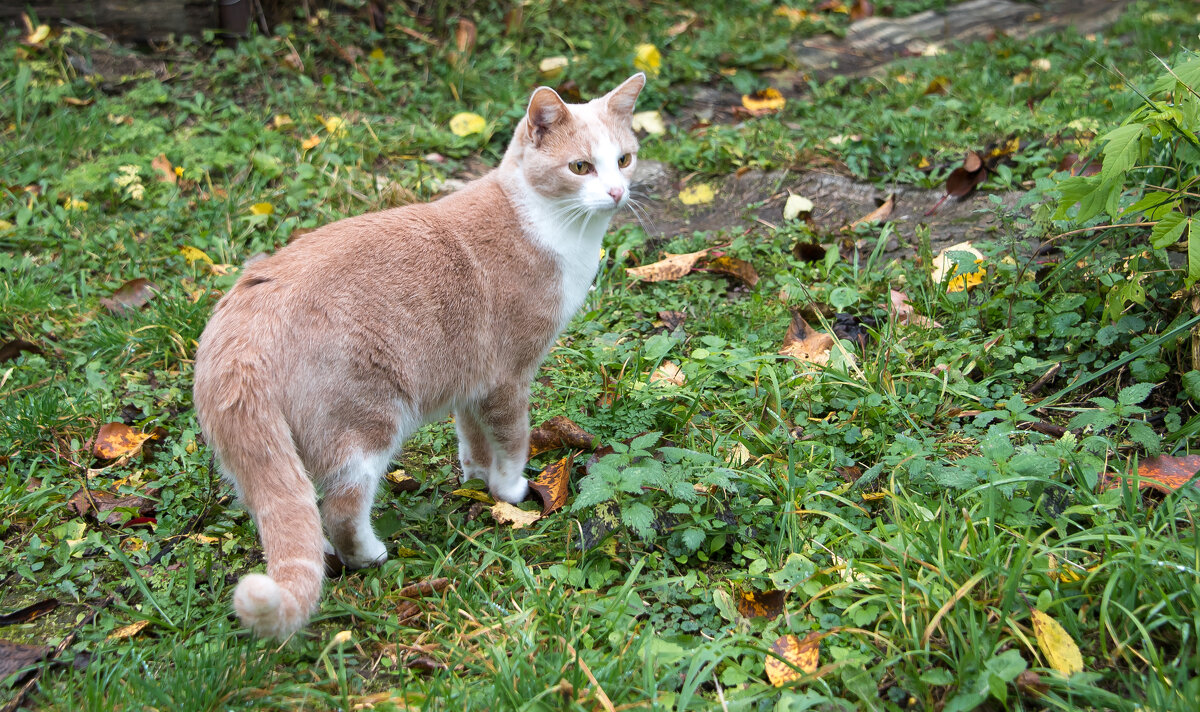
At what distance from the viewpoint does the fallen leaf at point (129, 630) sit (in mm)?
2477

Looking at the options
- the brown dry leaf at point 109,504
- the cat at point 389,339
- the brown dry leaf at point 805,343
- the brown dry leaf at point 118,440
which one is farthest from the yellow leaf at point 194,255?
the brown dry leaf at point 805,343

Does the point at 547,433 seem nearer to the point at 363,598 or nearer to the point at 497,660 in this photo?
the point at 363,598

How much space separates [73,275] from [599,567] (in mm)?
3188

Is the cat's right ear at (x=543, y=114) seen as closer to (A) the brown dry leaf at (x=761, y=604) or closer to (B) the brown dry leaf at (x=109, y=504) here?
(A) the brown dry leaf at (x=761, y=604)

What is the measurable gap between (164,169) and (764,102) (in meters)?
3.75

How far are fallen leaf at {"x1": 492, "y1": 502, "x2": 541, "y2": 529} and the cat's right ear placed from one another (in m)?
1.34

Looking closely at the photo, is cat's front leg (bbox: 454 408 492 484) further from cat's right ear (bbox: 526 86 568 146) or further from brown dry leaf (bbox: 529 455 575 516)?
cat's right ear (bbox: 526 86 568 146)

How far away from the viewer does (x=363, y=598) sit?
265 centimetres

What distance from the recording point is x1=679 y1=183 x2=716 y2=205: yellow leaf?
4.90m

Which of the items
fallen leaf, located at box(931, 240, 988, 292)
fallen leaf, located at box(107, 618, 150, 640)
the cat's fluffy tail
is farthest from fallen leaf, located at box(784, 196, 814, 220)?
fallen leaf, located at box(107, 618, 150, 640)

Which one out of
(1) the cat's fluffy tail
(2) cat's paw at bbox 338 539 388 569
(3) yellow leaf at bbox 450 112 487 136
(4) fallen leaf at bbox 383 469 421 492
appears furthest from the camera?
(3) yellow leaf at bbox 450 112 487 136

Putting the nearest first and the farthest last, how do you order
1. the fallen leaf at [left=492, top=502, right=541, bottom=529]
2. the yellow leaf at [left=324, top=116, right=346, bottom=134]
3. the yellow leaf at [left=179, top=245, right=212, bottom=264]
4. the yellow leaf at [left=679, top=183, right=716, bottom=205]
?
the fallen leaf at [left=492, top=502, right=541, bottom=529] → the yellow leaf at [left=179, top=245, right=212, bottom=264] → the yellow leaf at [left=679, top=183, right=716, bottom=205] → the yellow leaf at [left=324, top=116, right=346, bottom=134]

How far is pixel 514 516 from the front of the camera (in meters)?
2.97

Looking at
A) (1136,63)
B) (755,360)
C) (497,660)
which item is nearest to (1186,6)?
(1136,63)
